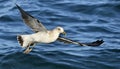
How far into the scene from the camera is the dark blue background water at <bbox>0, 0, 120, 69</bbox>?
42.5ft

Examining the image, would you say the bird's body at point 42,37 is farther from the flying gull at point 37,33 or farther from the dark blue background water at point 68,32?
the dark blue background water at point 68,32

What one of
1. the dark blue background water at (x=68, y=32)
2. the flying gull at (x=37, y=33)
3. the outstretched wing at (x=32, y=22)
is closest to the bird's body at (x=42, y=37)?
the flying gull at (x=37, y=33)

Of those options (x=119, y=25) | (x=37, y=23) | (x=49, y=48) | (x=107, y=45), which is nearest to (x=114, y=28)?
(x=119, y=25)

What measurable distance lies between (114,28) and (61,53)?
9.88 feet

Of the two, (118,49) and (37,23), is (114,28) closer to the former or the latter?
(118,49)

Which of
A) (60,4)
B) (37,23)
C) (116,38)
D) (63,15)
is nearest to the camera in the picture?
(37,23)

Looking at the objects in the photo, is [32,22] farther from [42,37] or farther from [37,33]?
[42,37]

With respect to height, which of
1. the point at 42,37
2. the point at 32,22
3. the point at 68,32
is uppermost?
the point at 32,22

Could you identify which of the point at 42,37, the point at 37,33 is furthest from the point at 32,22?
the point at 42,37

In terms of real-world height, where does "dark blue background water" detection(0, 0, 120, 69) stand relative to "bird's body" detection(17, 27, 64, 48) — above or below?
below

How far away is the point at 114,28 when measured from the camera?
632 inches

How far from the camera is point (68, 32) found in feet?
51.6

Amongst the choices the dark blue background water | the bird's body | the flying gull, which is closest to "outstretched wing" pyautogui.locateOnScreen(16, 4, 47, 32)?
the flying gull

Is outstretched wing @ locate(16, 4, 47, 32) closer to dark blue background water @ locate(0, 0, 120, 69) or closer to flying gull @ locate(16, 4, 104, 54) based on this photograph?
flying gull @ locate(16, 4, 104, 54)
